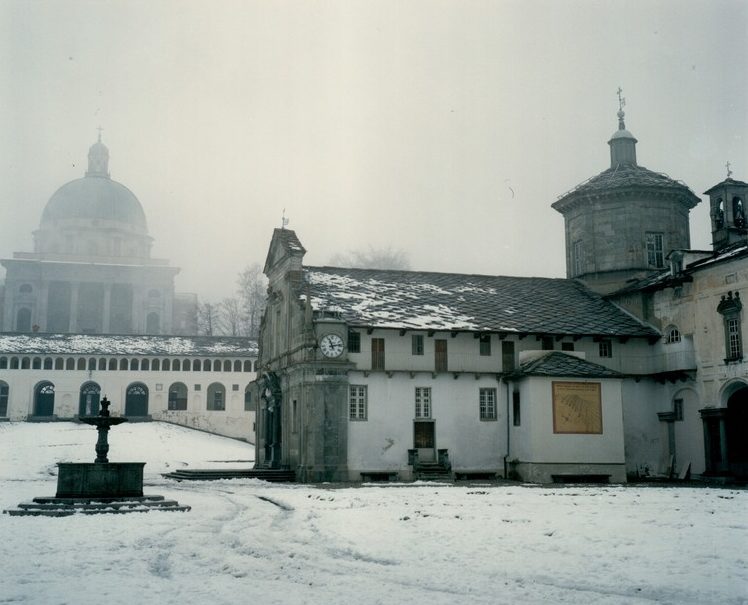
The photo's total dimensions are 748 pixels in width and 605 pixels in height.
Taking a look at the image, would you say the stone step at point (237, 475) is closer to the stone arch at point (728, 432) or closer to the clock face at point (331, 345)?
the clock face at point (331, 345)

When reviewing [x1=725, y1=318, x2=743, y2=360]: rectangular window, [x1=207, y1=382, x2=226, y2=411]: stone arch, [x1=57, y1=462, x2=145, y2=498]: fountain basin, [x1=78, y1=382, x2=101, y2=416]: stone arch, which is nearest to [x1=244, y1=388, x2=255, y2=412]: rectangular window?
[x1=207, y1=382, x2=226, y2=411]: stone arch

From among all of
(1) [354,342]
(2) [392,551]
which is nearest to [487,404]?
(1) [354,342]

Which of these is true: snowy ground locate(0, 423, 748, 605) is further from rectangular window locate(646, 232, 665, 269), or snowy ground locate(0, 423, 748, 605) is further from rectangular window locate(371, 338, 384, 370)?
rectangular window locate(646, 232, 665, 269)

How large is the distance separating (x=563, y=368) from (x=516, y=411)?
9.75ft

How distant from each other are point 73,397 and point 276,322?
97.2 ft

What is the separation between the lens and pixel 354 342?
4066 centimetres

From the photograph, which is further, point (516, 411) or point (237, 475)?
point (237, 475)

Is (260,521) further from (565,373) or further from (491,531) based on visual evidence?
(565,373)

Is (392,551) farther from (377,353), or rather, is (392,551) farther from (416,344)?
(416,344)

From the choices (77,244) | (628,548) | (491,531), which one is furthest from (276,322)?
(77,244)

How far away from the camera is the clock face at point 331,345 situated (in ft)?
130

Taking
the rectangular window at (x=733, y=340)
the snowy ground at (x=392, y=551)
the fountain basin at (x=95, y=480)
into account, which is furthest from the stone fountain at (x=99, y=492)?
the rectangular window at (x=733, y=340)

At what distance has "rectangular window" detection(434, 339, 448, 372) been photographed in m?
41.7

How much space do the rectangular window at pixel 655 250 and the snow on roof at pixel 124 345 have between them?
114ft
